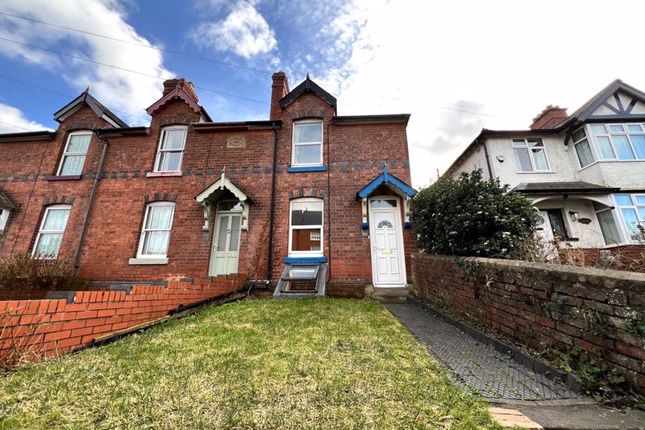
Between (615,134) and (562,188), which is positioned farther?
(615,134)

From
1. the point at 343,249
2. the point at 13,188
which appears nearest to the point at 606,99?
the point at 343,249

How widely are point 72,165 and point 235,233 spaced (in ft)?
25.5

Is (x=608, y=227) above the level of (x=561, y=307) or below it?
above

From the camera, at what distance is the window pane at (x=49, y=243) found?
30.4 ft

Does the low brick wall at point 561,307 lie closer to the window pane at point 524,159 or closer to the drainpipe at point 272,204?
the drainpipe at point 272,204

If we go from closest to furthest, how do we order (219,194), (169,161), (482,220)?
(482,220) < (219,194) < (169,161)

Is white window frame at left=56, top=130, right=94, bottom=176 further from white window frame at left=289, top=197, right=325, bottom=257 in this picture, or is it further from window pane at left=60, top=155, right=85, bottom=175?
white window frame at left=289, top=197, right=325, bottom=257

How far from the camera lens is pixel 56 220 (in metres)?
9.74

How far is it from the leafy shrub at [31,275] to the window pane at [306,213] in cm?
682

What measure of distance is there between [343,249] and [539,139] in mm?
13280

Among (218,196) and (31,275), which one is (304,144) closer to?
(218,196)

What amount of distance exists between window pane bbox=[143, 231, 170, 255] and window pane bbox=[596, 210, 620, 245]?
19346mm

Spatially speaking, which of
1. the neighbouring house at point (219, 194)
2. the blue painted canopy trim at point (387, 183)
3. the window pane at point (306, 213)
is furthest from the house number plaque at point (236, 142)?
the blue painted canopy trim at point (387, 183)

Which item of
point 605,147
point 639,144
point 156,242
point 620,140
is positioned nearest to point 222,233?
point 156,242
